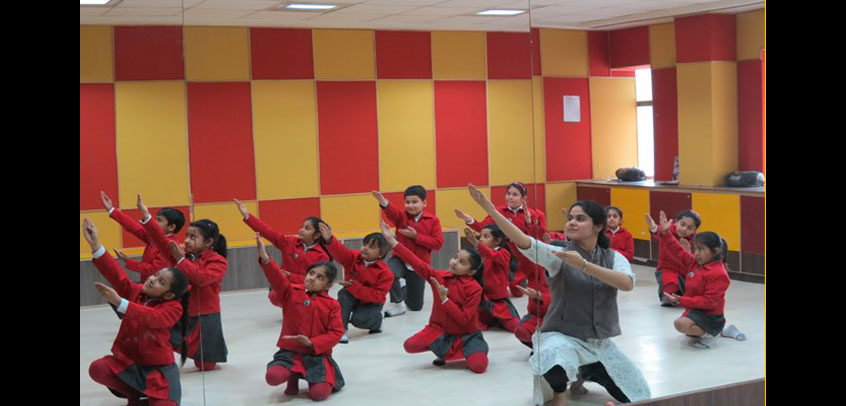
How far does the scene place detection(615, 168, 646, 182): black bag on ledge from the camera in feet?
15.8

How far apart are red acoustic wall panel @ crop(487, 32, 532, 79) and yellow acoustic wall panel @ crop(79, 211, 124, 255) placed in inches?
70.4

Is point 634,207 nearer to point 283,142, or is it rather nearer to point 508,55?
point 508,55

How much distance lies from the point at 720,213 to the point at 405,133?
6.77 ft

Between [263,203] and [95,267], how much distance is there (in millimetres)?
723

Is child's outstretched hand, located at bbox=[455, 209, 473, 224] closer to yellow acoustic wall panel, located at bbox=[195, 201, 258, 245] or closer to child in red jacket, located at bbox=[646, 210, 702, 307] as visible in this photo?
yellow acoustic wall panel, located at bbox=[195, 201, 258, 245]

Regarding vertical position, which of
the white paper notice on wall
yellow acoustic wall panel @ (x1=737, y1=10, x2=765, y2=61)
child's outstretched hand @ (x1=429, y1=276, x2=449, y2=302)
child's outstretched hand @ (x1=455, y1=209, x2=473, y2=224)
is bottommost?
child's outstretched hand @ (x1=429, y1=276, x2=449, y2=302)

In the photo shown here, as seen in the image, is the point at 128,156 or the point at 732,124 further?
the point at 732,124

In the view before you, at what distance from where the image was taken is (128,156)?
4066 mm

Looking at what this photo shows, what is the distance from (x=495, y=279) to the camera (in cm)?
465

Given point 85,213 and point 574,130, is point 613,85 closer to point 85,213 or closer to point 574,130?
point 574,130

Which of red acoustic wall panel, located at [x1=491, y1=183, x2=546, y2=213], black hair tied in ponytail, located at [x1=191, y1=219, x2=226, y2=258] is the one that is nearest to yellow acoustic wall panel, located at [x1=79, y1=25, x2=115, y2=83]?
black hair tied in ponytail, located at [x1=191, y1=219, x2=226, y2=258]

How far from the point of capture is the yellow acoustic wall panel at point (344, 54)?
4.29m

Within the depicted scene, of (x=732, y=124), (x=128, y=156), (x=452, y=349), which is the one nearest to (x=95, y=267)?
(x=128, y=156)

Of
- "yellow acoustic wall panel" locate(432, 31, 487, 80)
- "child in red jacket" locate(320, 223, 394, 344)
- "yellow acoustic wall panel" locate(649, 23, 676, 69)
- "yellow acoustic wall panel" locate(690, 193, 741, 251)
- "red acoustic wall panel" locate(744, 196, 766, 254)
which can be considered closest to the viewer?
"child in red jacket" locate(320, 223, 394, 344)
